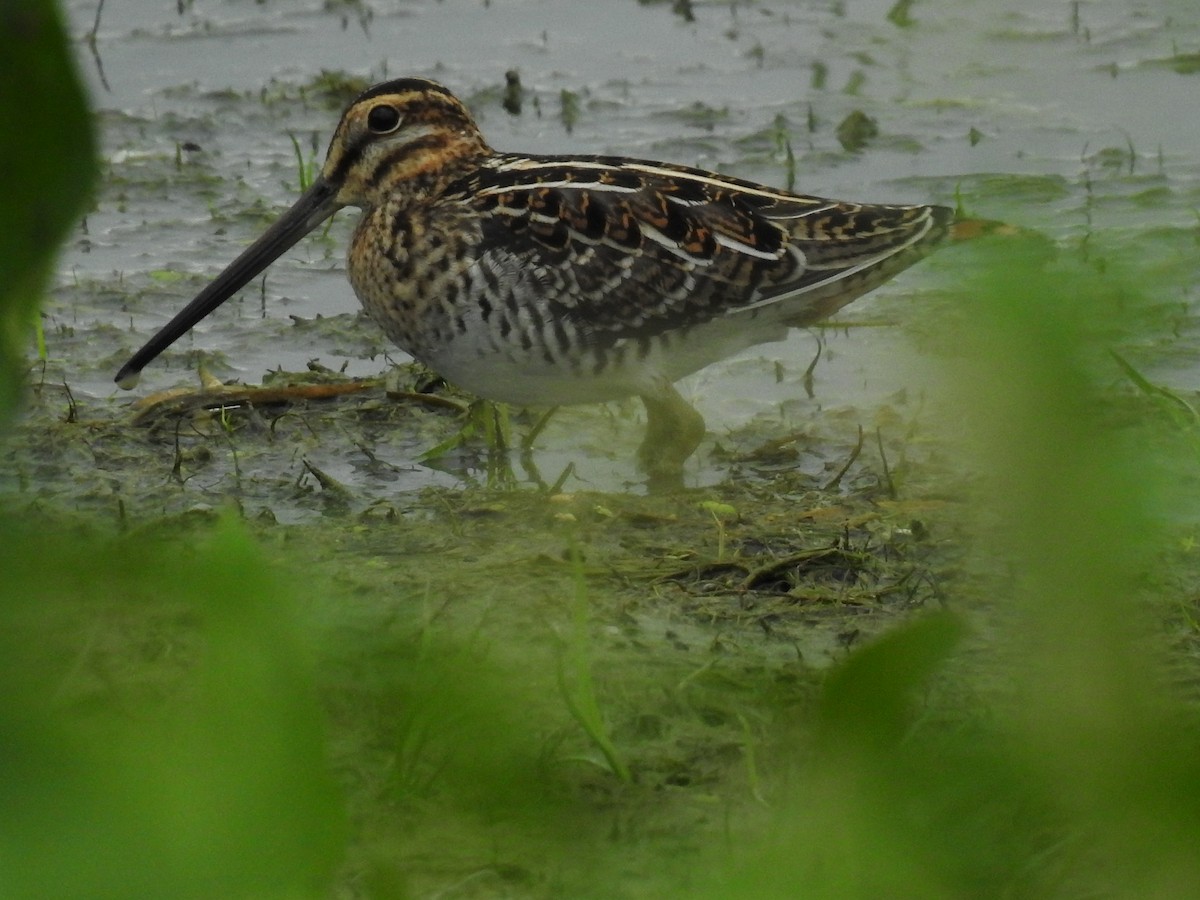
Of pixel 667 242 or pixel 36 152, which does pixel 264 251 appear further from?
pixel 36 152

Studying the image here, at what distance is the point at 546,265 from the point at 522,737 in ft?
13.8

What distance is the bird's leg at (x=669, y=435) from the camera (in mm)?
4938

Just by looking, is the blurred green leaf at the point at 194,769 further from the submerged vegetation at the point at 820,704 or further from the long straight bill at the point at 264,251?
the long straight bill at the point at 264,251

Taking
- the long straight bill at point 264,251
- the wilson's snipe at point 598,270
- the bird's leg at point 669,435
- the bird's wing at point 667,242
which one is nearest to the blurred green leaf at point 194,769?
the wilson's snipe at point 598,270

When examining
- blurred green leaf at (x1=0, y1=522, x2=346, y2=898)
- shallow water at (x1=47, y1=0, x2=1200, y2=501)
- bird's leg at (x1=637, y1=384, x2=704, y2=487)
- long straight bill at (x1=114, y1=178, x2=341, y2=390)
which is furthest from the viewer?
shallow water at (x1=47, y1=0, x2=1200, y2=501)

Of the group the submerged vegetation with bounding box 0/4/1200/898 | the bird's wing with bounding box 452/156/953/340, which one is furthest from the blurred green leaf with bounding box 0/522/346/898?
the bird's wing with bounding box 452/156/953/340

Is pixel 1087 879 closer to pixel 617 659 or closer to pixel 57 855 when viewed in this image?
pixel 57 855

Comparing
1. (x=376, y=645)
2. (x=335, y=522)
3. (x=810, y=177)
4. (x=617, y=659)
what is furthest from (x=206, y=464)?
(x=376, y=645)

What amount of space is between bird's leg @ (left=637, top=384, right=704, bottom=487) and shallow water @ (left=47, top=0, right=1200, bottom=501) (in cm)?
8

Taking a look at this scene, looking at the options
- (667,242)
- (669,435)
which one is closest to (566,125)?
(669,435)

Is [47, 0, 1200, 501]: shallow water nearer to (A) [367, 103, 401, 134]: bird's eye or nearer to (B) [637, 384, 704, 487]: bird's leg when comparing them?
(B) [637, 384, 704, 487]: bird's leg

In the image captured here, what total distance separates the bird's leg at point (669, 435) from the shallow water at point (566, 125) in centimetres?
8

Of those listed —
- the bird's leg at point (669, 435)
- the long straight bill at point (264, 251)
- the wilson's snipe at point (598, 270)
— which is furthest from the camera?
the long straight bill at point (264, 251)

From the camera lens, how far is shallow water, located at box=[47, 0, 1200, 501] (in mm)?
6051
